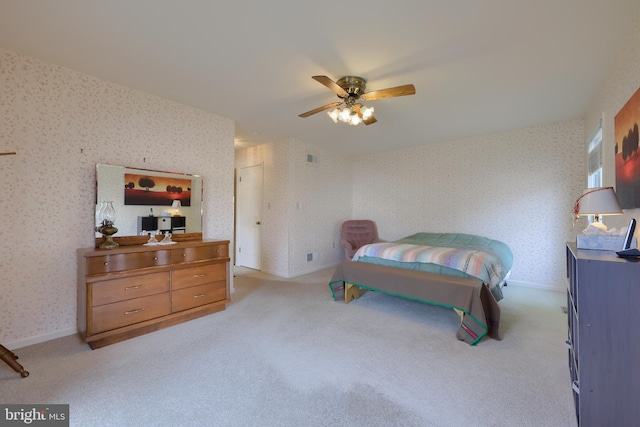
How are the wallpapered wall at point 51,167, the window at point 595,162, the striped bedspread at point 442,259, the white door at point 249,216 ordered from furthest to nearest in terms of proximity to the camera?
the white door at point 249,216, the window at point 595,162, the striped bedspread at point 442,259, the wallpapered wall at point 51,167

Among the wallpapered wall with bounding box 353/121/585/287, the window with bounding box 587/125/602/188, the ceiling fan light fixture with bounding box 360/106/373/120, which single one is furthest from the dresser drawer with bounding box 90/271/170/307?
the window with bounding box 587/125/602/188

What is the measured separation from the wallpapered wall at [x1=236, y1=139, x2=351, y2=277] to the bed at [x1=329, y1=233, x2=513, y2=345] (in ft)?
5.04

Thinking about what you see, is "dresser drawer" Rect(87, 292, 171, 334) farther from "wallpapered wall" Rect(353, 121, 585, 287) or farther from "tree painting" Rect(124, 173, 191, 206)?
"wallpapered wall" Rect(353, 121, 585, 287)

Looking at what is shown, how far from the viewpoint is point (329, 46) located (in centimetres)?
211

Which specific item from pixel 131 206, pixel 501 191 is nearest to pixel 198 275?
pixel 131 206

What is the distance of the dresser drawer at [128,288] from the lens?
7.38 ft

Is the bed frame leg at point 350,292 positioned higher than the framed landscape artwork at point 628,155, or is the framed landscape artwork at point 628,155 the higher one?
the framed landscape artwork at point 628,155

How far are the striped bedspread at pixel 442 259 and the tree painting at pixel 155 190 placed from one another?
2.43 m

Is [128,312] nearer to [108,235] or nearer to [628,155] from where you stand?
[108,235]

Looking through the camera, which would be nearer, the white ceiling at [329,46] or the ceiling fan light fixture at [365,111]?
the white ceiling at [329,46]

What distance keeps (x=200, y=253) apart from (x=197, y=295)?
1.49 ft

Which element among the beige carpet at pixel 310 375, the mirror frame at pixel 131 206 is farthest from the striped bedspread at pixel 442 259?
the mirror frame at pixel 131 206

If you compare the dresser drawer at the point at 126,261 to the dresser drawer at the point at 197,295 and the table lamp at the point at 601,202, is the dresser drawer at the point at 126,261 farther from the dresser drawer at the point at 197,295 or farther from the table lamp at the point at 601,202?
the table lamp at the point at 601,202

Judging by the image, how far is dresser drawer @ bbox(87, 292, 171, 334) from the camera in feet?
7.32
